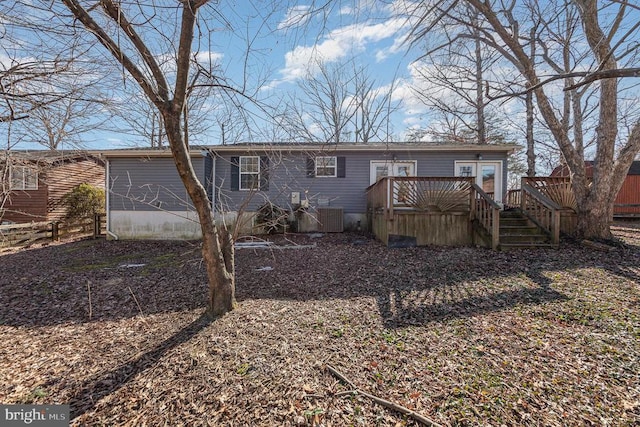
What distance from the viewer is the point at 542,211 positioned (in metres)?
7.12

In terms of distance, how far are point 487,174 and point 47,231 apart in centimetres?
1633

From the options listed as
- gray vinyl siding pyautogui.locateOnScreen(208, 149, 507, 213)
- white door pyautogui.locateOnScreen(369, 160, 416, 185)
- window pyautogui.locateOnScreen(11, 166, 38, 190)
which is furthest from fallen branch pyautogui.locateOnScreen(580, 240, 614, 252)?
window pyautogui.locateOnScreen(11, 166, 38, 190)

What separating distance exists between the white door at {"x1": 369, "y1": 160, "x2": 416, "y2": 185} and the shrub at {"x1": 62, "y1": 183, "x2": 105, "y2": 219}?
12.5 metres

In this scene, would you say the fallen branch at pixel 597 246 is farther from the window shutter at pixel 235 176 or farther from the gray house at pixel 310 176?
A: the window shutter at pixel 235 176

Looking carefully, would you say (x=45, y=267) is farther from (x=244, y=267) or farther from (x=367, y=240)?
(x=367, y=240)

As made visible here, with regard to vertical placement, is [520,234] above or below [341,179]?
below

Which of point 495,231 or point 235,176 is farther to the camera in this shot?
point 235,176

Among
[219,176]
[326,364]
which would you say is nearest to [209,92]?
[326,364]

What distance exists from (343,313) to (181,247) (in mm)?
6901

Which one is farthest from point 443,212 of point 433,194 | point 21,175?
point 21,175

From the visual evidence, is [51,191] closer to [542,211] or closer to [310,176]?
[310,176]

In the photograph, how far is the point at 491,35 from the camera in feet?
22.5

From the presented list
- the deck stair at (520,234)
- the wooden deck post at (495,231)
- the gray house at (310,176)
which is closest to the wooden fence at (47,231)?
the gray house at (310,176)

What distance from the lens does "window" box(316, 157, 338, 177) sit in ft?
34.1
